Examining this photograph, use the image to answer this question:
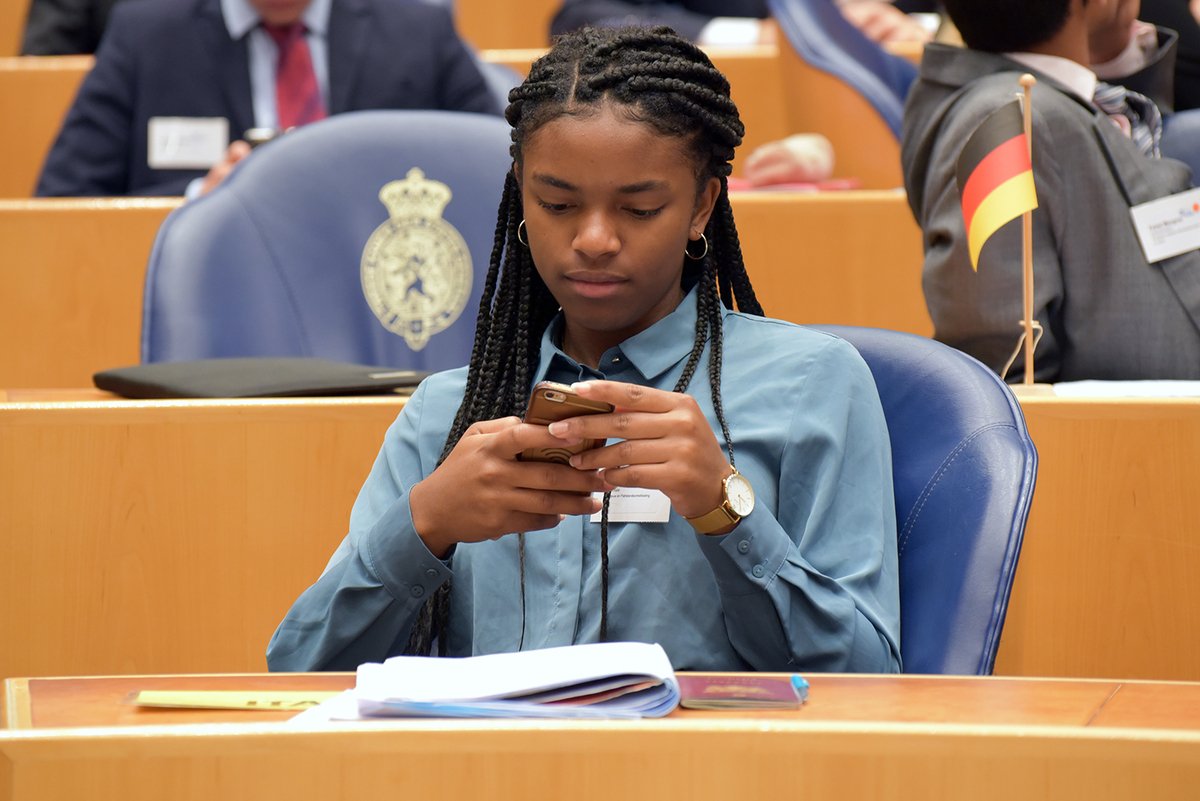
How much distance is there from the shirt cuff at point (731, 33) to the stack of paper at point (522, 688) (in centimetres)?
334

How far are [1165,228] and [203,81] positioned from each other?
2251 mm

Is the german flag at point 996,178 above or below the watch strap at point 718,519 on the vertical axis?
above

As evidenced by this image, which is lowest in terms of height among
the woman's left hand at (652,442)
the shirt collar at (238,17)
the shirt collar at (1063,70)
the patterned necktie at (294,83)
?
the woman's left hand at (652,442)

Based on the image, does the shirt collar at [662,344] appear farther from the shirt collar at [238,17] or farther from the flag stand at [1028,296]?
the shirt collar at [238,17]

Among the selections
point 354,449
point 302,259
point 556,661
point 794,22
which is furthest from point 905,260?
point 556,661

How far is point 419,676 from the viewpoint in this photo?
3.09 ft

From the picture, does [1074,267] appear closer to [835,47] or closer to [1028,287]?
[1028,287]

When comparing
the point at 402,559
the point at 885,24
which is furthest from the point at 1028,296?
the point at 885,24

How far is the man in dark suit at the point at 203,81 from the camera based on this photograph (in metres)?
3.21

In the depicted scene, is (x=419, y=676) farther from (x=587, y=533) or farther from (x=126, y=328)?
(x=126, y=328)

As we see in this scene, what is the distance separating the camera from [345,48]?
3299 mm

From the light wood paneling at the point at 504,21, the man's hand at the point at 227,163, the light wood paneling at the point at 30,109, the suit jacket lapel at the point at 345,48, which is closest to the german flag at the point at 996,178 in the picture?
the man's hand at the point at 227,163

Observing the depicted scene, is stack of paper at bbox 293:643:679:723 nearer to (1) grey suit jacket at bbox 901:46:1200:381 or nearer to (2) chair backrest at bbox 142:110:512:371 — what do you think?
(1) grey suit jacket at bbox 901:46:1200:381

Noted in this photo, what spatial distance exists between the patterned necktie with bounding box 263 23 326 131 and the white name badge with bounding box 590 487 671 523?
2.24 m
